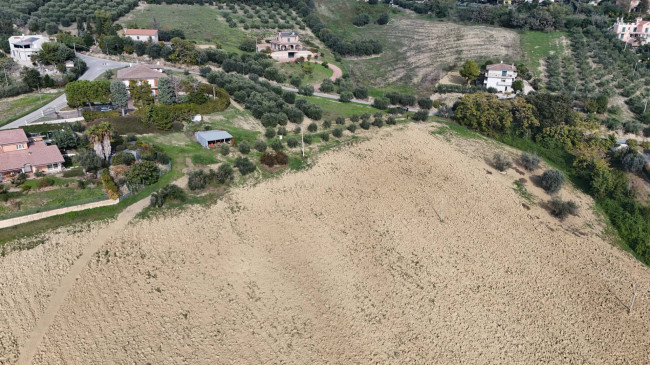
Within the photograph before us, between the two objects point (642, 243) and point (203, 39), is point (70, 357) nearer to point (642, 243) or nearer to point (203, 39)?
point (642, 243)

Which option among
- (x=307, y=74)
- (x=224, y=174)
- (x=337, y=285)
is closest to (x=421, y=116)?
(x=307, y=74)

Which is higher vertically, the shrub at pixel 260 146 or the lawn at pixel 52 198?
the shrub at pixel 260 146

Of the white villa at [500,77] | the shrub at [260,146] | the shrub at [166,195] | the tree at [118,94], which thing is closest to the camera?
the shrub at [166,195]

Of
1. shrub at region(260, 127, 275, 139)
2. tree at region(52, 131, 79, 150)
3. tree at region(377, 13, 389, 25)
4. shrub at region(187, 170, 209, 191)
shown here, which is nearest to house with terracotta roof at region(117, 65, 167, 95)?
tree at region(52, 131, 79, 150)

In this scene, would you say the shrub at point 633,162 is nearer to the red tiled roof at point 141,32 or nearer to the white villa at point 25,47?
the red tiled roof at point 141,32

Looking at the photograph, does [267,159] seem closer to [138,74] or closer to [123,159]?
[123,159]

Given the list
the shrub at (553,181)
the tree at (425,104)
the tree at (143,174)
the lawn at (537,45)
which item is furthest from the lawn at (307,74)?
the shrub at (553,181)

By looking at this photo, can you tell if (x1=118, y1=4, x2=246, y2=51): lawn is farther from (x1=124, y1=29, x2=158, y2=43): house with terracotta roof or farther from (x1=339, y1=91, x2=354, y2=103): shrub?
(x1=339, y1=91, x2=354, y2=103): shrub

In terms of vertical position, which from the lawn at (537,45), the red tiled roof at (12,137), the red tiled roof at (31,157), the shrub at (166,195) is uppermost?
the lawn at (537,45)
